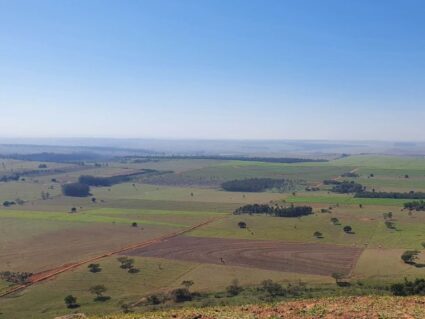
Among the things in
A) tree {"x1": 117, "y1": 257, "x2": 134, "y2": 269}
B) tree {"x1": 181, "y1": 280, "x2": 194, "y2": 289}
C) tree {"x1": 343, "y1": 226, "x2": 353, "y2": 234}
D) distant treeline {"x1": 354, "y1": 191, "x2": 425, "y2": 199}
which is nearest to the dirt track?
tree {"x1": 117, "y1": 257, "x2": 134, "y2": 269}

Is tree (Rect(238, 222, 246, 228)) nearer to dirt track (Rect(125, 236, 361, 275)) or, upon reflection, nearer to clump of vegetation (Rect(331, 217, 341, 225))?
dirt track (Rect(125, 236, 361, 275))

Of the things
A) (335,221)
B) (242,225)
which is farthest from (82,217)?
(335,221)

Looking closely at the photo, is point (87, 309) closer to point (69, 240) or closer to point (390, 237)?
point (69, 240)

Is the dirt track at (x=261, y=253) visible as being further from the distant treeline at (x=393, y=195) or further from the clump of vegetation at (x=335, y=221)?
the distant treeline at (x=393, y=195)

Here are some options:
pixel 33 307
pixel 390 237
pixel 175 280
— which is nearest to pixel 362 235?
pixel 390 237

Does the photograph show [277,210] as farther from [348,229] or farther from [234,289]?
[234,289]

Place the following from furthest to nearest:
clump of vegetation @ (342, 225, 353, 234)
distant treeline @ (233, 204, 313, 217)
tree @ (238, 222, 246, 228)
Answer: distant treeline @ (233, 204, 313, 217) < tree @ (238, 222, 246, 228) < clump of vegetation @ (342, 225, 353, 234)
